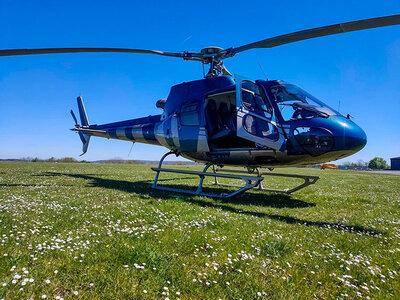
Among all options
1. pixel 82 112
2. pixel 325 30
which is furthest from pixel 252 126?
pixel 82 112

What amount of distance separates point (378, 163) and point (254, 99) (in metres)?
140

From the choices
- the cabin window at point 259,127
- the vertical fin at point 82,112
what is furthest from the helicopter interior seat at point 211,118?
the vertical fin at point 82,112

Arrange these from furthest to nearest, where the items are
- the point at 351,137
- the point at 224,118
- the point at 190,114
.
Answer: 1. the point at 224,118
2. the point at 190,114
3. the point at 351,137

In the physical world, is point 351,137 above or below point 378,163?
above

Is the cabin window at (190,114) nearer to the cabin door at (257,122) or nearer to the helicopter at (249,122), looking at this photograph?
the helicopter at (249,122)

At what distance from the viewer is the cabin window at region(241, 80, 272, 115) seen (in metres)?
8.01

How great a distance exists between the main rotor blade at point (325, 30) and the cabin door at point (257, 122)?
1452 millimetres

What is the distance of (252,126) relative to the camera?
308 inches

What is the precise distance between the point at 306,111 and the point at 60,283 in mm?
7305

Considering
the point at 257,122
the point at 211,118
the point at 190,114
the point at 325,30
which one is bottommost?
the point at 257,122

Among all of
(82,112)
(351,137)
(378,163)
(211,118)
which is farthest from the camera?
(378,163)

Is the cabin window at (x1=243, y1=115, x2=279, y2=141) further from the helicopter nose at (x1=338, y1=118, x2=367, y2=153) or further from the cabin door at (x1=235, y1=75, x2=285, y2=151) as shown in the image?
the helicopter nose at (x1=338, y1=118, x2=367, y2=153)

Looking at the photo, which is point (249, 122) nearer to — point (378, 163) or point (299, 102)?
point (299, 102)

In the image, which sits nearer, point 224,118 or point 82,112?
point 224,118
